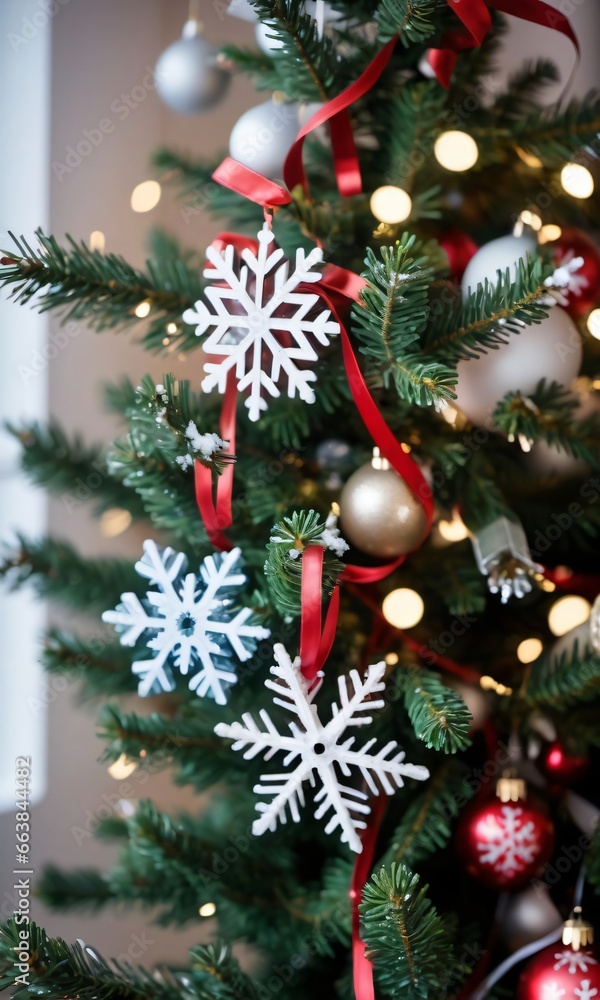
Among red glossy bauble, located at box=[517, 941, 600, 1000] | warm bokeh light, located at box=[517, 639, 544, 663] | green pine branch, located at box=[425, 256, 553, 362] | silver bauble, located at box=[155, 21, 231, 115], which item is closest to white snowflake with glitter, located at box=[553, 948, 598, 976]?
red glossy bauble, located at box=[517, 941, 600, 1000]

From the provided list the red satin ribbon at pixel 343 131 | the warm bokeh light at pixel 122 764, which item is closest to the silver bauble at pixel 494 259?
the red satin ribbon at pixel 343 131

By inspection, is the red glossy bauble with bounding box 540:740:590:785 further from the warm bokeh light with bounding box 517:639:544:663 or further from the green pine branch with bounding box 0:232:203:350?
the green pine branch with bounding box 0:232:203:350

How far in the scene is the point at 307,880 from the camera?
0.72m

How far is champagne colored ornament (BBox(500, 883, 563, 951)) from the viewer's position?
65 cm

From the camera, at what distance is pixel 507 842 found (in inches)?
23.9

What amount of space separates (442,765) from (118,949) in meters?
0.73

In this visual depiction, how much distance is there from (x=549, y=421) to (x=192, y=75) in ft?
1.62

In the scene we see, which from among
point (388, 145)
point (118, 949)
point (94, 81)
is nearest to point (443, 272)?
point (388, 145)

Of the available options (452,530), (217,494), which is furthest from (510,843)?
(217,494)

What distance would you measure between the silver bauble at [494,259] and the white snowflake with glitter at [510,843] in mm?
403

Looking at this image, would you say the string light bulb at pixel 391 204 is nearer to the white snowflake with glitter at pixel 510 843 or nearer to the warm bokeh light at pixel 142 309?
the warm bokeh light at pixel 142 309

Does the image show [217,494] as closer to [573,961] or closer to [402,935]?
[402,935]

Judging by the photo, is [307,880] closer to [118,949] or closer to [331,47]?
[118,949]

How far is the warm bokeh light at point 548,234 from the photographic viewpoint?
674 millimetres
